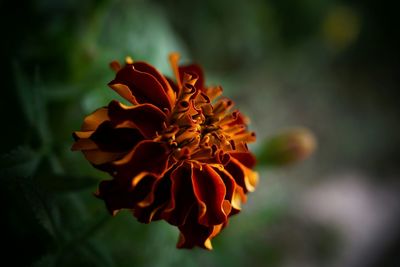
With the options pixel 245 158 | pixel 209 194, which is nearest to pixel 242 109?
pixel 245 158

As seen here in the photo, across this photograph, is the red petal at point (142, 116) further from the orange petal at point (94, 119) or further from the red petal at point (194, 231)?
the red petal at point (194, 231)

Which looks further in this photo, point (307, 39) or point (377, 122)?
point (377, 122)

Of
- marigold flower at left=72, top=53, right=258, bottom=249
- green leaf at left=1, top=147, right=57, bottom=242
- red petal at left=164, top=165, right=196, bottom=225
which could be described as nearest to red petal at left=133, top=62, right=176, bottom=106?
marigold flower at left=72, top=53, right=258, bottom=249

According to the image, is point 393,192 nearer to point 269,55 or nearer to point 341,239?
point 341,239

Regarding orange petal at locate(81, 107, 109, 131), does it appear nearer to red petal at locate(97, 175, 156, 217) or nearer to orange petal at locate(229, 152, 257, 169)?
red petal at locate(97, 175, 156, 217)

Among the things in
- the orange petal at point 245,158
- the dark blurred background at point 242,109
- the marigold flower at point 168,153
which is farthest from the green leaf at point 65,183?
the orange petal at point 245,158

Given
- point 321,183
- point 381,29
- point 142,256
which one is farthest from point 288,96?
point 142,256
